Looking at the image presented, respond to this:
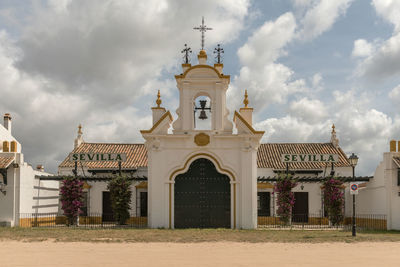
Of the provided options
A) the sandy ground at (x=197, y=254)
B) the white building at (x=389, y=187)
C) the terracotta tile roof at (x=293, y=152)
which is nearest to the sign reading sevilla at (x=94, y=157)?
the sandy ground at (x=197, y=254)

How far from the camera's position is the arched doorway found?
884 inches

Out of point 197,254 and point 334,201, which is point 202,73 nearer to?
point 334,201

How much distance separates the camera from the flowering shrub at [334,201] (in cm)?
2456

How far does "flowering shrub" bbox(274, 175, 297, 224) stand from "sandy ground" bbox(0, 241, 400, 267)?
28.8 ft

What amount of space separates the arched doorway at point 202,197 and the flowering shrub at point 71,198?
652cm

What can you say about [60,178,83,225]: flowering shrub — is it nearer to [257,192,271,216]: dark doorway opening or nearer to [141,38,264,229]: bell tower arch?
[141,38,264,229]: bell tower arch

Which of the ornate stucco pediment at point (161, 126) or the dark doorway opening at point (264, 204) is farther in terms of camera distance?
the dark doorway opening at point (264, 204)

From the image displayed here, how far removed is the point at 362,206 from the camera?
88.2 feet

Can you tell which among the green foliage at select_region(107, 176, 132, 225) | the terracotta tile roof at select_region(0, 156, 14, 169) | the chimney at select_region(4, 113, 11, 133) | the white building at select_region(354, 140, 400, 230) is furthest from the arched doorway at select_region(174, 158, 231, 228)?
the chimney at select_region(4, 113, 11, 133)

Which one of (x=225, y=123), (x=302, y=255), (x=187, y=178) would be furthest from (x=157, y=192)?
(x=302, y=255)

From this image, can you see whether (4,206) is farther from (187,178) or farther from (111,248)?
(111,248)

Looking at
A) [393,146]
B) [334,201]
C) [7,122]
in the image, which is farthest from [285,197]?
[7,122]

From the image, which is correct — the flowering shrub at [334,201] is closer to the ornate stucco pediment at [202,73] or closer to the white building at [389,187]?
the white building at [389,187]

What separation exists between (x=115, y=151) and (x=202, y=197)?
1271cm
